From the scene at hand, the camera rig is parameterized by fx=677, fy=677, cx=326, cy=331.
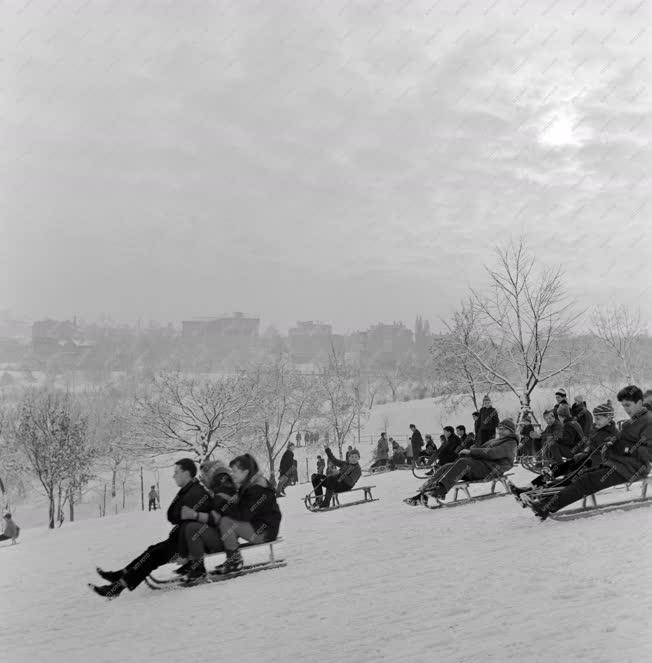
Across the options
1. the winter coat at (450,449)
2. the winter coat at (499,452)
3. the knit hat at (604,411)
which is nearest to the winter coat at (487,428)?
the winter coat at (450,449)

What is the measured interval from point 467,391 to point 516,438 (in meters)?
30.8

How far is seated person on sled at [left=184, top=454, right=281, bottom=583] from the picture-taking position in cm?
734

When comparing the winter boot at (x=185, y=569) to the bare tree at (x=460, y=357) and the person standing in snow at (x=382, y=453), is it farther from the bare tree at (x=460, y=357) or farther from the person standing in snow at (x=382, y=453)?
the bare tree at (x=460, y=357)

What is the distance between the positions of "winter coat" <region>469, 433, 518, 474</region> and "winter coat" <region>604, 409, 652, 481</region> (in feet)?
9.01

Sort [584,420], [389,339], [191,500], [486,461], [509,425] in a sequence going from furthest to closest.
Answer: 1. [389,339]
2. [584,420]
3. [486,461]
4. [509,425]
5. [191,500]

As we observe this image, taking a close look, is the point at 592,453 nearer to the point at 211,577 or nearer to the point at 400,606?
the point at 400,606

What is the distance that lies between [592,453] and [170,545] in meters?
5.10

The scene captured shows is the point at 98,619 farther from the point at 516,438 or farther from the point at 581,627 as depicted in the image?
the point at 516,438

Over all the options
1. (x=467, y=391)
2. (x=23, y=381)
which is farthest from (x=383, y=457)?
(x=23, y=381)

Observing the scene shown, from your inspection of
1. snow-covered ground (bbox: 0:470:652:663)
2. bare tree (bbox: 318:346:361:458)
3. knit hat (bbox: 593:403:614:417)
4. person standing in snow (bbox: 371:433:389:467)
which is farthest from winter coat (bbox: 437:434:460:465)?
bare tree (bbox: 318:346:361:458)

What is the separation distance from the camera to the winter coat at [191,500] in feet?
23.4

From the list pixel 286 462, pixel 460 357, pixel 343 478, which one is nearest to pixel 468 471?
pixel 343 478

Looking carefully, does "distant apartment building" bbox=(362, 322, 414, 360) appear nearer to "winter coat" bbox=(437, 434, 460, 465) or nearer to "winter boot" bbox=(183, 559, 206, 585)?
"winter coat" bbox=(437, 434, 460, 465)

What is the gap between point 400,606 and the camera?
5.41 metres
